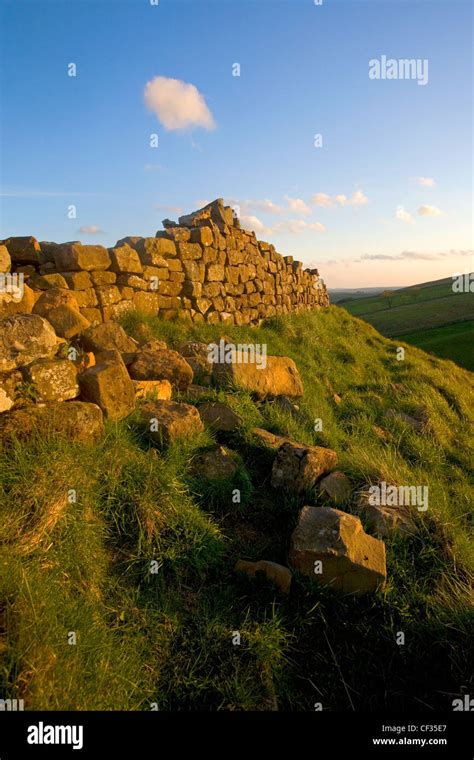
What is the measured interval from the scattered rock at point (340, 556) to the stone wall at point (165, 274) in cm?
328

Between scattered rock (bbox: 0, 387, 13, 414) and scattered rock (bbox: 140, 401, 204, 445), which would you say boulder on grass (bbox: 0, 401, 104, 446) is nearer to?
scattered rock (bbox: 0, 387, 13, 414)

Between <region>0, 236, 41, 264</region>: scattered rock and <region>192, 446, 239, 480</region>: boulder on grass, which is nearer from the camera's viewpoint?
<region>192, 446, 239, 480</region>: boulder on grass

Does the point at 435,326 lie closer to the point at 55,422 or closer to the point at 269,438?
the point at 269,438

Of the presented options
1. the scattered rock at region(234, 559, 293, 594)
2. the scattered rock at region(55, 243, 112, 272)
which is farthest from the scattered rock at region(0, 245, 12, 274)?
the scattered rock at region(234, 559, 293, 594)

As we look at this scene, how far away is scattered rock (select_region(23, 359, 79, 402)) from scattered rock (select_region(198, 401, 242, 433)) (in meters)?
1.45

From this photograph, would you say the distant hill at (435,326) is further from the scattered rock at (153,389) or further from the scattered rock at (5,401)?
the scattered rock at (5,401)

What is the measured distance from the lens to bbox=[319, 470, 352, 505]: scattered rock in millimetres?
4457

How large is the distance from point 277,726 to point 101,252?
19.7ft

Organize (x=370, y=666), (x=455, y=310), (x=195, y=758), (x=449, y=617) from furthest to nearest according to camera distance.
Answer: (x=455, y=310), (x=449, y=617), (x=370, y=666), (x=195, y=758)

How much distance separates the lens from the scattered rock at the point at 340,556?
11.6 feet

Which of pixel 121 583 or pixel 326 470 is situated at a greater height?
pixel 326 470

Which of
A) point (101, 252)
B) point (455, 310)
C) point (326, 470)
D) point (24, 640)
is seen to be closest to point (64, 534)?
point (24, 640)

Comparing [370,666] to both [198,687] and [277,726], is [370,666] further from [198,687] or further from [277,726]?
[198,687]

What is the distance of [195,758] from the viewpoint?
2.62 meters
